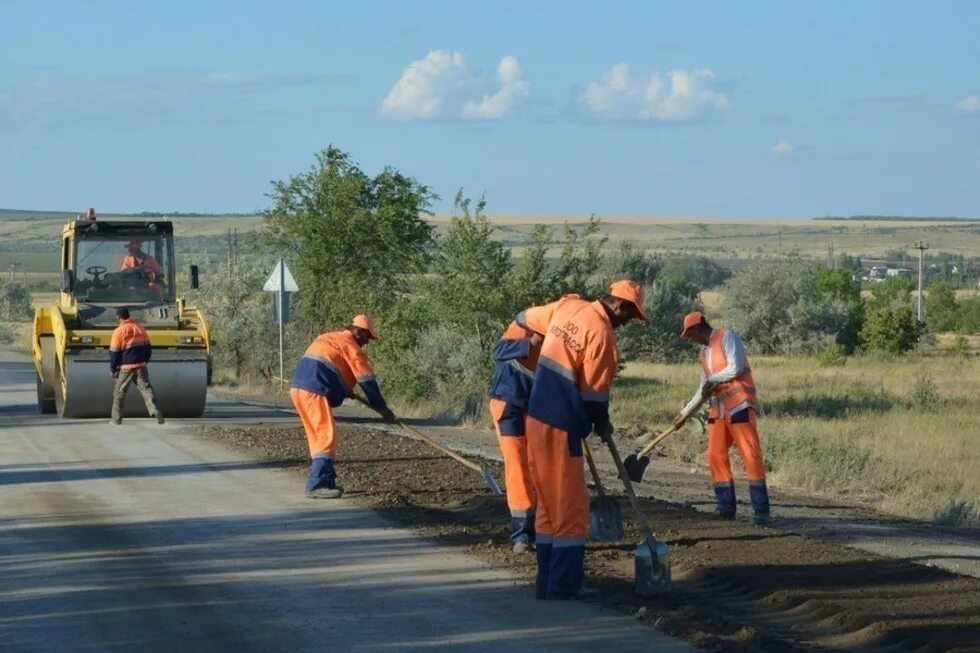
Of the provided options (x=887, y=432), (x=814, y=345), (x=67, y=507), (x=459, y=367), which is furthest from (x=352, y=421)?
(x=814, y=345)

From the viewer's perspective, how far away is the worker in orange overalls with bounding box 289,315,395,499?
13773mm

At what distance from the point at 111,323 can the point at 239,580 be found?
1458 centimetres

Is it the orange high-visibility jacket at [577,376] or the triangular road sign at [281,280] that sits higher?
the triangular road sign at [281,280]

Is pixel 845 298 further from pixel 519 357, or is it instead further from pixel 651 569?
pixel 651 569

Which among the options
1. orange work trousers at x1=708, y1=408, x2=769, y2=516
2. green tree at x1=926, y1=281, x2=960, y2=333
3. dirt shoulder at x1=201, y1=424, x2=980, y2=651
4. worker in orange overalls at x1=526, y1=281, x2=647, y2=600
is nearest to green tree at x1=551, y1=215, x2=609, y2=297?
dirt shoulder at x1=201, y1=424, x2=980, y2=651

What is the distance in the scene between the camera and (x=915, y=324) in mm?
53562

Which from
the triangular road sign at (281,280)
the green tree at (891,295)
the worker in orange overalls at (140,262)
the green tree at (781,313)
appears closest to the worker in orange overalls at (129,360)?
the worker in orange overalls at (140,262)

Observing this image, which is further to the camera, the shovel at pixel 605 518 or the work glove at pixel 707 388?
the work glove at pixel 707 388

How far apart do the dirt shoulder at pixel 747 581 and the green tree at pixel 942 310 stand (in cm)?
6134

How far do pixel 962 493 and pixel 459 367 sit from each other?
11222 mm

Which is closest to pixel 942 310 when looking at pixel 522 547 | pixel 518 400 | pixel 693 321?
pixel 693 321

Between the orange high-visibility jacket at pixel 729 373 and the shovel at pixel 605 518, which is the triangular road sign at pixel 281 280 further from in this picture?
the shovel at pixel 605 518

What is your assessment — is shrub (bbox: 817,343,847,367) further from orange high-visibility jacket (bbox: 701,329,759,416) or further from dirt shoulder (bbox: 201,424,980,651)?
orange high-visibility jacket (bbox: 701,329,759,416)

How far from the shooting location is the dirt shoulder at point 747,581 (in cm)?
827
